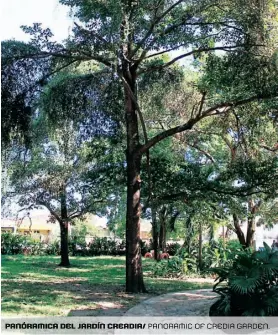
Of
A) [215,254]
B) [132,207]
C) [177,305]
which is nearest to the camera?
[177,305]

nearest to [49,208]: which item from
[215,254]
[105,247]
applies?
[215,254]

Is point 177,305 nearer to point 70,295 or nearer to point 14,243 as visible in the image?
point 70,295

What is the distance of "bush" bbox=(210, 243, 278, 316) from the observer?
5.20 m

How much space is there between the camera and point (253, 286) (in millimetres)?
5094

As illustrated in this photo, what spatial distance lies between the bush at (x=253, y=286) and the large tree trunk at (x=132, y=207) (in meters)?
3.06

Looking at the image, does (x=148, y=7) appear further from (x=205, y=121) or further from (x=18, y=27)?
(x=205, y=121)

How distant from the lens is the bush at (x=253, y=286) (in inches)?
205

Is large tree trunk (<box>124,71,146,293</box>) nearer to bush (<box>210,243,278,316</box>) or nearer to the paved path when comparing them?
the paved path

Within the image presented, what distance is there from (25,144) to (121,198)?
7372 millimetres

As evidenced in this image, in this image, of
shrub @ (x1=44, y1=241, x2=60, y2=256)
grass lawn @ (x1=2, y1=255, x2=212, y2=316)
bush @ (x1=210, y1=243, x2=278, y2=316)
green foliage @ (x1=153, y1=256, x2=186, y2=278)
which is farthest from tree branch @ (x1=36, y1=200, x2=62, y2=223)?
bush @ (x1=210, y1=243, x2=278, y2=316)

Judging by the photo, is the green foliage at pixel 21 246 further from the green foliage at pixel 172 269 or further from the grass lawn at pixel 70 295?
the green foliage at pixel 172 269

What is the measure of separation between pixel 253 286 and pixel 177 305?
1.99 meters

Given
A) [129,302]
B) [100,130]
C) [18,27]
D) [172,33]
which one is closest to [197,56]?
[172,33]

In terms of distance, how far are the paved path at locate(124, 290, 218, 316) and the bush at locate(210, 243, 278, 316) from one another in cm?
64
